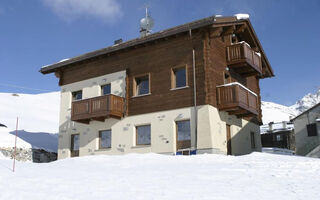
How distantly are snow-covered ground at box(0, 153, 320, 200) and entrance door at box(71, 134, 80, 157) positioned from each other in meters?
9.00

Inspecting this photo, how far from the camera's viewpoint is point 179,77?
1903 centimetres

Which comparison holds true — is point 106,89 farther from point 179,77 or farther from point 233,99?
point 233,99

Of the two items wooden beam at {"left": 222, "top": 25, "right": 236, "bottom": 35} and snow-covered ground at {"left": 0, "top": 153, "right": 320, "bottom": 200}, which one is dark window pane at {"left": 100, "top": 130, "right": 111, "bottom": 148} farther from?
wooden beam at {"left": 222, "top": 25, "right": 236, "bottom": 35}

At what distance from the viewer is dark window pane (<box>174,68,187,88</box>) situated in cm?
1875

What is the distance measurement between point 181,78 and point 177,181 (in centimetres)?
989

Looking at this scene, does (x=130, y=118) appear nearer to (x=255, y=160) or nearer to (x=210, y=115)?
(x=210, y=115)

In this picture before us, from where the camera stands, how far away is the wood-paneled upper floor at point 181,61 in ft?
59.2

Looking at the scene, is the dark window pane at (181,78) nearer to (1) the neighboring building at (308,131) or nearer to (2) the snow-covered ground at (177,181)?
(2) the snow-covered ground at (177,181)

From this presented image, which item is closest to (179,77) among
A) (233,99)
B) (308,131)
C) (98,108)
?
(233,99)

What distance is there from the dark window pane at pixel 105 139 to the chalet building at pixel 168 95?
0.08 meters

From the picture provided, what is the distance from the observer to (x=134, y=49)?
20.8m

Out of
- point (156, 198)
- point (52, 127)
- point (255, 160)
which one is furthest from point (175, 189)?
point (52, 127)

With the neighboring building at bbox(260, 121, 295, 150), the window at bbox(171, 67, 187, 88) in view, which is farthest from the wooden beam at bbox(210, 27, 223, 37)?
the neighboring building at bbox(260, 121, 295, 150)

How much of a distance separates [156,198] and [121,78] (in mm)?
13883
